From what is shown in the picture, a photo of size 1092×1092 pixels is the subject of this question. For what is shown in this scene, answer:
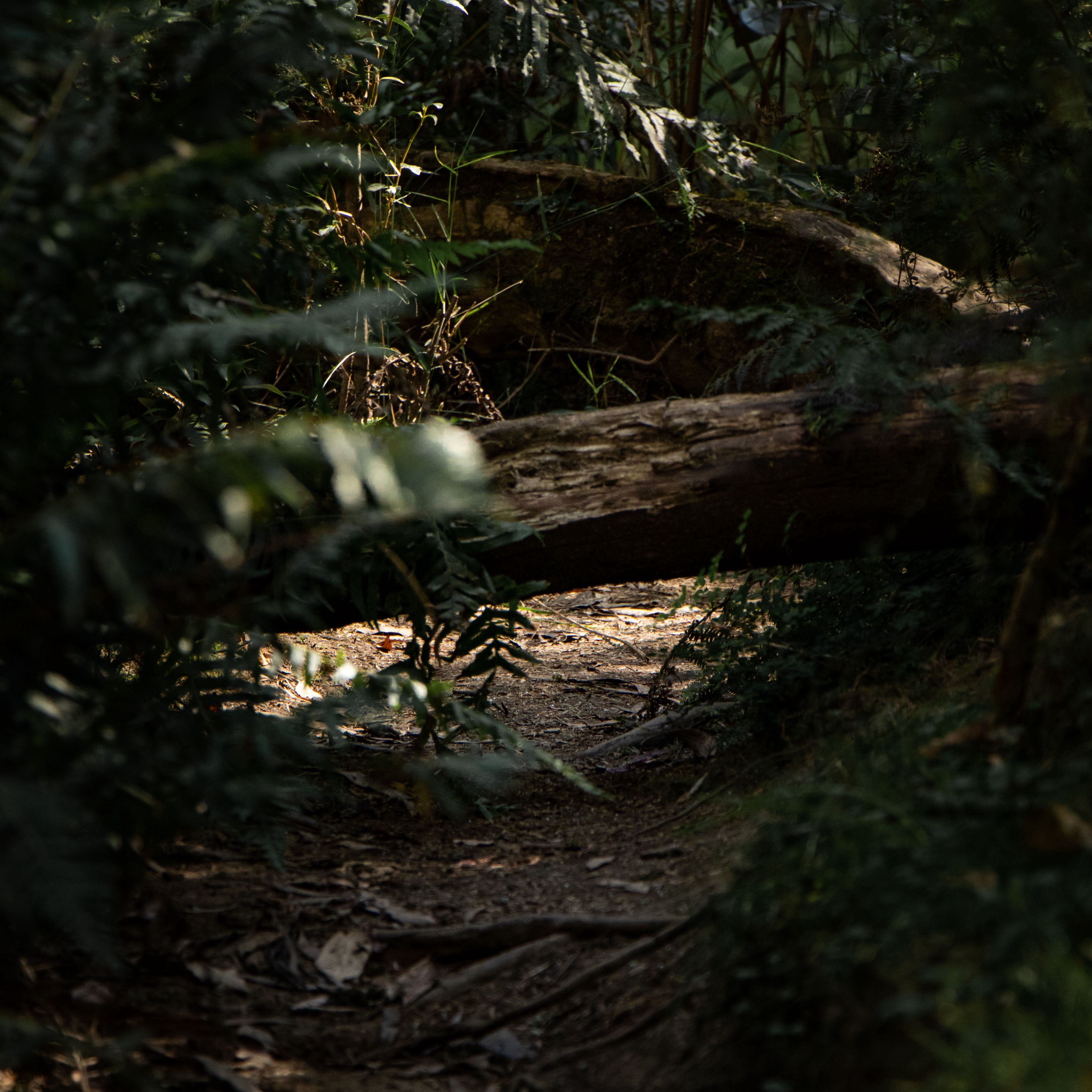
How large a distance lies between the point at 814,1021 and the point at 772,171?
14.2ft

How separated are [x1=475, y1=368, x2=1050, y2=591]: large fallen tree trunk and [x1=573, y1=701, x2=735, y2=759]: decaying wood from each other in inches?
25.6

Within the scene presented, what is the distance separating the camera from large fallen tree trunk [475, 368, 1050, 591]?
2506 mm

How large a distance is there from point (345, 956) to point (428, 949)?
0.19 metres

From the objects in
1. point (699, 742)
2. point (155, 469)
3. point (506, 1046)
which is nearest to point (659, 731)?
point (699, 742)

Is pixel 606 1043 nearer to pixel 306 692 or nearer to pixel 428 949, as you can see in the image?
pixel 428 949

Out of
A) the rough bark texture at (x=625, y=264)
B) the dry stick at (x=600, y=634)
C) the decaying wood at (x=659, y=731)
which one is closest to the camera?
the decaying wood at (x=659, y=731)

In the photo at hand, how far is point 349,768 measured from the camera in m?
3.18

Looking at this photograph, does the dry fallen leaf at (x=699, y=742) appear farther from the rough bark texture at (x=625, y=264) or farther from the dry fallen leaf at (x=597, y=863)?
the rough bark texture at (x=625, y=264)

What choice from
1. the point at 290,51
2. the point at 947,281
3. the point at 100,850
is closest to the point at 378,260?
the point at 290,51

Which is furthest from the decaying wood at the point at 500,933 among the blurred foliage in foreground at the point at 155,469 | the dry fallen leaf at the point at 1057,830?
the dry fallen leaf at the point at 1057,830

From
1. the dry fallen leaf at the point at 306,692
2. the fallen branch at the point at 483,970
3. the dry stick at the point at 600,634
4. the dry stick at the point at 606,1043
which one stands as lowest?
the dry stick at the point at 600,634

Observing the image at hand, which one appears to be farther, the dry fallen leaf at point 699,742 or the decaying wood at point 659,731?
the decaying wood at point 659,731

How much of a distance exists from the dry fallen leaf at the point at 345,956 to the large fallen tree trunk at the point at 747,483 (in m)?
1.09

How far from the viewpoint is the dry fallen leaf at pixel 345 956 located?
212cm
